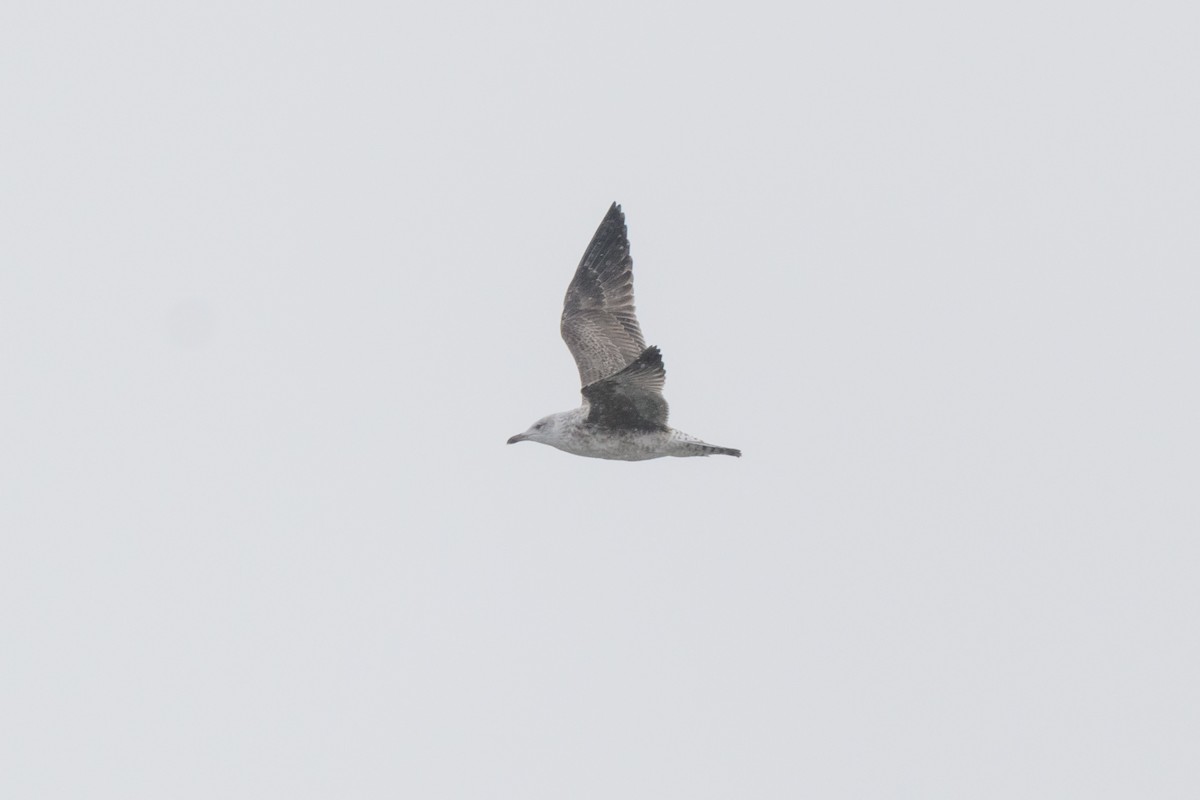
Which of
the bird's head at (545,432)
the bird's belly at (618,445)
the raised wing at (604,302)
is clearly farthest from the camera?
the raised wing at (604,302)

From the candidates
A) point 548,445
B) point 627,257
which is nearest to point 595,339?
point 627,257

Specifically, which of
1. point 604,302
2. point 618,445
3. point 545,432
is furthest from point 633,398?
point 604,302

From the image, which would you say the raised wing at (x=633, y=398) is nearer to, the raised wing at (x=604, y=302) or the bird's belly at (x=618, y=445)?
the bird's belly at (x=618, y=445)

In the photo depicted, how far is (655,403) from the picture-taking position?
19594 millimetres

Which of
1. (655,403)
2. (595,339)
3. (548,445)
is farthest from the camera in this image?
(595,339)

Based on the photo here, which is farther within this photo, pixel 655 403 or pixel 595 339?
pixel 595 339

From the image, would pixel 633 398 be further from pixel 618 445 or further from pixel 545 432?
pixel 545 432

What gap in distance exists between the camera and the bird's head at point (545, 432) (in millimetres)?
Result: 20487

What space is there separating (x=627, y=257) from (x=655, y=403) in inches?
198

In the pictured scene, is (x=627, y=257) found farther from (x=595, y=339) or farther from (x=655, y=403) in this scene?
(x=655, y=403)

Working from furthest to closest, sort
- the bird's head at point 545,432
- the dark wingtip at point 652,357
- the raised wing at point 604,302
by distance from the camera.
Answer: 1. the raised wing at point 604,302
2. the bird's head at point 545,432
3. the dark wingtip at point 652,357

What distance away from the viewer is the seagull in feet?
63.8

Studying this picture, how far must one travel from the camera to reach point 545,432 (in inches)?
811

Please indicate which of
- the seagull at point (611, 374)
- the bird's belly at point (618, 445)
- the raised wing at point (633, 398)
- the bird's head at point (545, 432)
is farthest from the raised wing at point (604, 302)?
the raised wing at point (633, 398)
